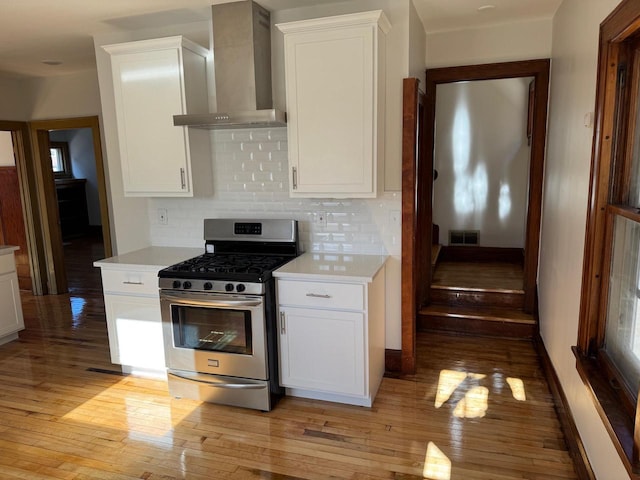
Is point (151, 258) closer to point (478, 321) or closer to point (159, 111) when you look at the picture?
point (159, 111)

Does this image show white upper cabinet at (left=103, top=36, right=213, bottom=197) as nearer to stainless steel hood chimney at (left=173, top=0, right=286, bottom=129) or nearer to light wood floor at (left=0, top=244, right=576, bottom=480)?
stainless steel hood chimney at (left=173, top=0, right=286, bottom=129)

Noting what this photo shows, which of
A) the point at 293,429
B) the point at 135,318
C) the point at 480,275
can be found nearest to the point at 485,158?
the point at 480,275

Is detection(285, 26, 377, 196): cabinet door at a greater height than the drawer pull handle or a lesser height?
greater

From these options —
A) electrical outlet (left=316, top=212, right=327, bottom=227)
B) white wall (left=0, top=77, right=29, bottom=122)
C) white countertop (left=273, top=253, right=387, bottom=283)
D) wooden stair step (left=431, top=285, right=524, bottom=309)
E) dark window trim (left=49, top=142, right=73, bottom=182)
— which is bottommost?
wooden stair step (left=431, top=285, right=524, bottom=309)

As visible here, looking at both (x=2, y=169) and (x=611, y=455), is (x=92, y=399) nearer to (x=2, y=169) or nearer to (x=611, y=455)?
(x=611, y=455)

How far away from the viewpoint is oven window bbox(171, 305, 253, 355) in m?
2.83

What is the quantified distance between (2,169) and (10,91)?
0.97 meters

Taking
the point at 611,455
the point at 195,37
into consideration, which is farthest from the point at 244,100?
the point at 611,455

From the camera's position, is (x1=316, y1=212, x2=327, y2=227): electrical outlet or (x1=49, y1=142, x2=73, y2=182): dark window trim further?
(x1=49, y1=142, x2=73, y2=182): dark window trim

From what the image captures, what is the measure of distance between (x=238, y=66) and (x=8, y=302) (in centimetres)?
301

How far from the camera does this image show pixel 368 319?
273 cm

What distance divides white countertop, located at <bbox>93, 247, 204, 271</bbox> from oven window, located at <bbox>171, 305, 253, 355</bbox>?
15.3 inches

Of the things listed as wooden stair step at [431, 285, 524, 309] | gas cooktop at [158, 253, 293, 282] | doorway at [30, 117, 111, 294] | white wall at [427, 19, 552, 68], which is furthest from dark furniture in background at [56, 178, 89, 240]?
white wall at [427, 19, 552, 68]

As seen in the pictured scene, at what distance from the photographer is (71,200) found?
10.6 m
